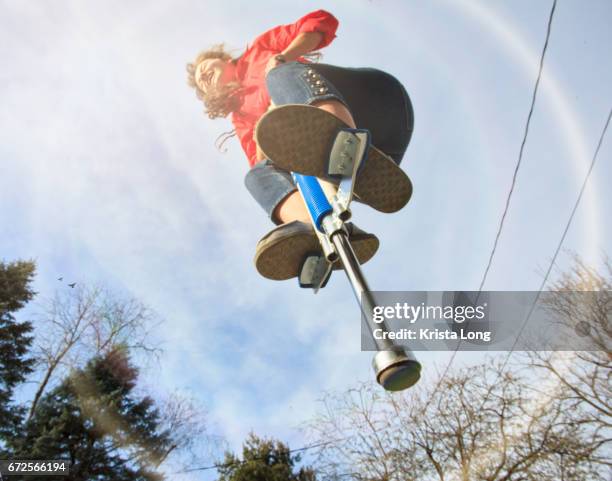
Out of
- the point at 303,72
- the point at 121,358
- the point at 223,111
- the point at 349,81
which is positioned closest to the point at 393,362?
the point at 303,72

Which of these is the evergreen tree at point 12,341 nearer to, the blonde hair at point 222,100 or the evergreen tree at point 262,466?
the evergreen tree at point 262,466

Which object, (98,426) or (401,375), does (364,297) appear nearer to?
(401,375)

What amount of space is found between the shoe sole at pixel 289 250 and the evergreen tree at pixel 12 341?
11926 mm

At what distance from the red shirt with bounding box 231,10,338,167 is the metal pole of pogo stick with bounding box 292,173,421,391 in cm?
84

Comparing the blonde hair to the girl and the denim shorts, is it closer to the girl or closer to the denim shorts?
the girl

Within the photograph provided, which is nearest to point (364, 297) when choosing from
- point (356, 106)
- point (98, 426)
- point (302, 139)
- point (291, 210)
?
point (302, 139)

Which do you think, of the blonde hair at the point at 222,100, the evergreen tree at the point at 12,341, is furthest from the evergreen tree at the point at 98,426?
the blonde hair at the point at 222,100

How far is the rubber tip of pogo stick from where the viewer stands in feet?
3.33

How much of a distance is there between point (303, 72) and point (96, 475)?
1287 centimetres

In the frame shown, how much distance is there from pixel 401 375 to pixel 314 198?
76 cm

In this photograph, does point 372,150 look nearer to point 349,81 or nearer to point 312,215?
point 312,215

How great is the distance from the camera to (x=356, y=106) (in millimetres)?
2039

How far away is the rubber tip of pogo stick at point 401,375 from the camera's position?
3.33ft

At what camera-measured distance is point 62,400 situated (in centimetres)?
1106
